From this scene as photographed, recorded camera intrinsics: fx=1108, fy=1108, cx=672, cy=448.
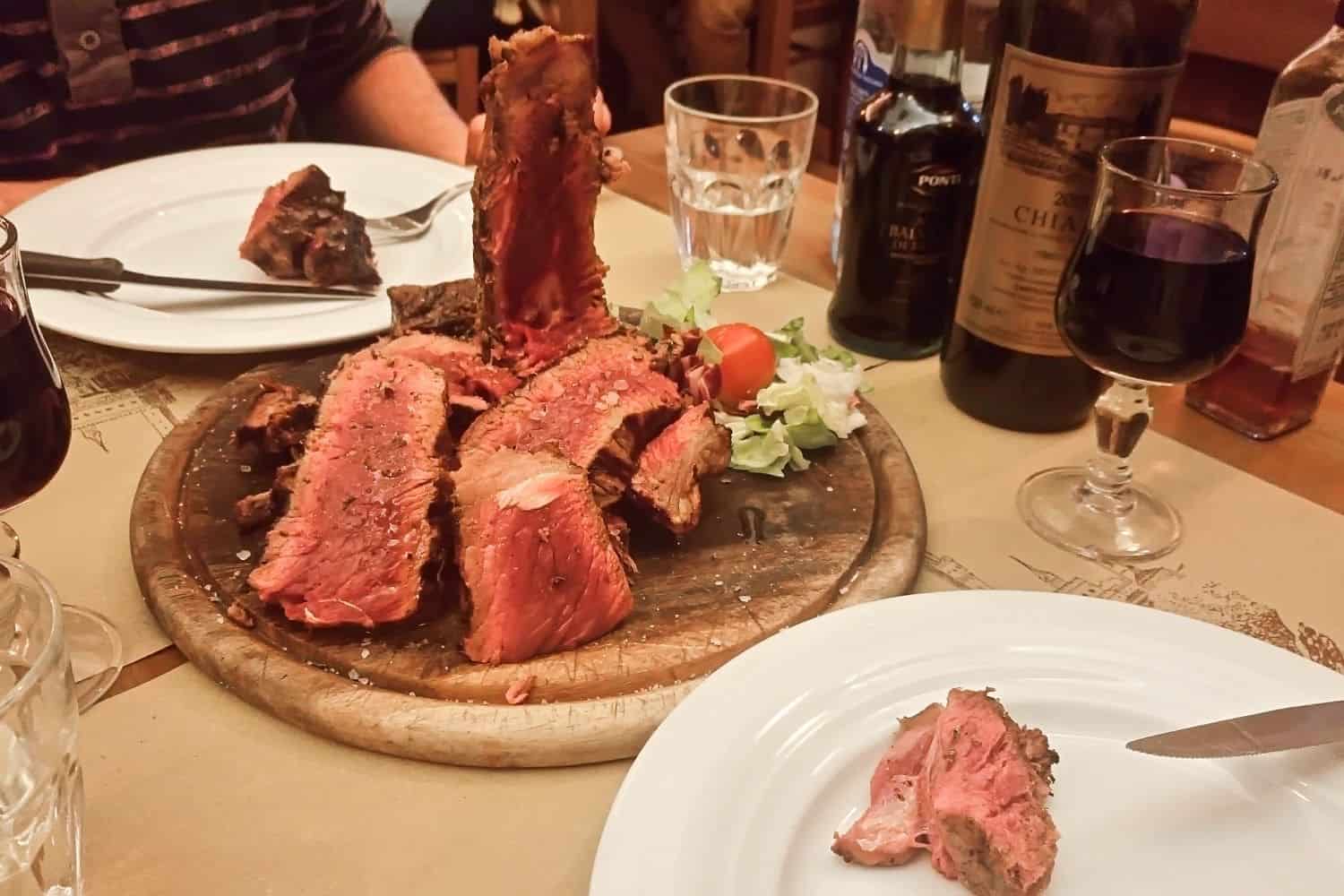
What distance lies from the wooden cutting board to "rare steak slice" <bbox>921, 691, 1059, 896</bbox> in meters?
0.24

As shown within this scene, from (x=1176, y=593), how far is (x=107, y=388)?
1.35m

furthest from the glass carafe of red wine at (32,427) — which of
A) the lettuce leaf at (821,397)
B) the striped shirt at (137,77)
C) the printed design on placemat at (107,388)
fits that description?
the striped shirt at (137,77)

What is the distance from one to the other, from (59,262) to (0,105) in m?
0.68

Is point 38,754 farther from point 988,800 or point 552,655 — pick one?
point 988,800

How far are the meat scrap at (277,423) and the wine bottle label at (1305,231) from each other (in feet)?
3.82

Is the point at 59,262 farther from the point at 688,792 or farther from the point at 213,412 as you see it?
the point at 688,792

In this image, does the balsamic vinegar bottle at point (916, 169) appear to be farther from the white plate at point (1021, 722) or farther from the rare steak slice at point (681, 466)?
the white plate at point (1021, 722)

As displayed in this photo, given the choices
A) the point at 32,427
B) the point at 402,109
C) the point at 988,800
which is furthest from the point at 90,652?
the point at 402,109

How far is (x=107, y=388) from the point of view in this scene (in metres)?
1.47

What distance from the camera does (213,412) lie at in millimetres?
1329

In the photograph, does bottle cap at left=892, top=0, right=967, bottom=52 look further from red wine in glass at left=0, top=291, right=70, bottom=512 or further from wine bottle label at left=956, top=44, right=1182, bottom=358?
red wine in glass at left=0, top=291, right=70, bottom=512

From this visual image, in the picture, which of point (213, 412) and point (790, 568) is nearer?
point (790, 568)

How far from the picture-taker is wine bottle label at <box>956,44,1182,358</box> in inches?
49.1

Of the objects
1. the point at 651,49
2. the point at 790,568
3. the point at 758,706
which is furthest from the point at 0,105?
the point at 651,49
